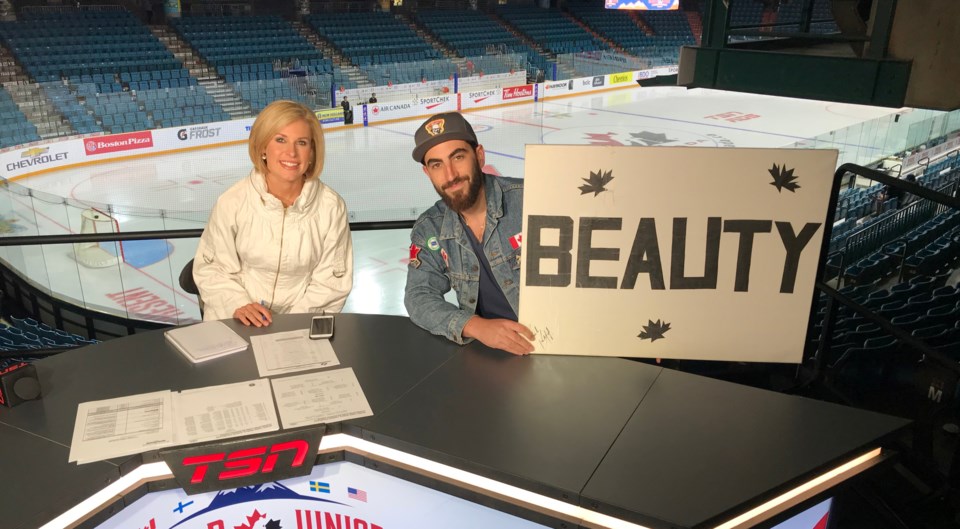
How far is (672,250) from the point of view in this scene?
1.84 m

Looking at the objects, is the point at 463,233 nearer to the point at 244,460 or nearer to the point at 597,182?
the point at 597,182

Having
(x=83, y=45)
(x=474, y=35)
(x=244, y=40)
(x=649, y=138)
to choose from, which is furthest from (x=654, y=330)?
(x=474, y=35)

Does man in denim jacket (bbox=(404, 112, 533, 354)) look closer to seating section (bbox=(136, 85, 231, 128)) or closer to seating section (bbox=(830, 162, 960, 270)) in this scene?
seating section (bbox=(830, 162, 960, 270))

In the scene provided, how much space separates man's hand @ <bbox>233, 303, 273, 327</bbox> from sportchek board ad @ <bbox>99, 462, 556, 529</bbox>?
66 centimetres

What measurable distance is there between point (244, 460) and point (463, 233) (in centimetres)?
94

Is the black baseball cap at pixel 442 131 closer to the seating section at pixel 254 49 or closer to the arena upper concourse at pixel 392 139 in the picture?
the arena upper concourse at pixel 392 139

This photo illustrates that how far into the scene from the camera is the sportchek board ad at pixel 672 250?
1798mm

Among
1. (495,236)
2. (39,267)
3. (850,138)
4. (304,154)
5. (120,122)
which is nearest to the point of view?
(495,236)

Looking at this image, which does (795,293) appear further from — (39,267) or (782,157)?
(39,267)

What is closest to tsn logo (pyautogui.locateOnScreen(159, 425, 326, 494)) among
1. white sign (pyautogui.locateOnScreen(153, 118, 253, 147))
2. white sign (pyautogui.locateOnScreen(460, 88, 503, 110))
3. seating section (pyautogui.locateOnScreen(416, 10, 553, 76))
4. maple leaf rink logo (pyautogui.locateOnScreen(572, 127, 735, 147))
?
white sign (pyautogui.locateOnScreen(153, 118, 253, 147))

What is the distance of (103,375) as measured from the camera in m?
1.76

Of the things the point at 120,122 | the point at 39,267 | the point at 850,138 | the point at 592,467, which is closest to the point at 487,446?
the point at 592,467

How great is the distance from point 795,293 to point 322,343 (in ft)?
4.16

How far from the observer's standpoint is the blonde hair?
234 cm
